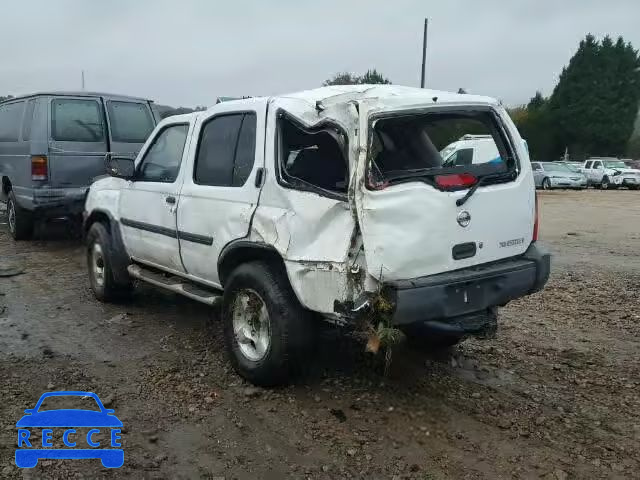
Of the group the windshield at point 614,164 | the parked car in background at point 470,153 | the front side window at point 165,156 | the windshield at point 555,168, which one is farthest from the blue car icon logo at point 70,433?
the windshield at point 614,164

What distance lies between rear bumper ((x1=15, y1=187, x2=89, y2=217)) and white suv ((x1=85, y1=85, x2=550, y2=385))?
4.40 metres

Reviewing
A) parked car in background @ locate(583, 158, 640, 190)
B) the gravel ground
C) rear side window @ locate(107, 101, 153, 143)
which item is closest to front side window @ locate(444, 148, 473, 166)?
the gravel ground

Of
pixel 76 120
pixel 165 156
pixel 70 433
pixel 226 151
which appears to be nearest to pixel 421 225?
pixel 226 151

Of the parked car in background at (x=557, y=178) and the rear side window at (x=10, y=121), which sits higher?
the rear side window at (x=10, y=121)

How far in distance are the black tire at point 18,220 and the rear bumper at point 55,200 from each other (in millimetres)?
748

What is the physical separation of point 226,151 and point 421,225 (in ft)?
5.67

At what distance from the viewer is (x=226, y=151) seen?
15.0 feet

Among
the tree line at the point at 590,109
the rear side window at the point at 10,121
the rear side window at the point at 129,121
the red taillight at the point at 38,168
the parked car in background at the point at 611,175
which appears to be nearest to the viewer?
the red taillight at the point at 38,168

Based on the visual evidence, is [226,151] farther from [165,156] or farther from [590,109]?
[590,109]

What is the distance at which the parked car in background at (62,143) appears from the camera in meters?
8.68

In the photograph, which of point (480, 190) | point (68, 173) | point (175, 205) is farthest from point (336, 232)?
point (68, 173)

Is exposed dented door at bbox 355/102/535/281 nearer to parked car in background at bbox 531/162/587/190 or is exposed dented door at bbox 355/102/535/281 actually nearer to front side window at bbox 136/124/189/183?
front side window at bbox 136/124/189/183

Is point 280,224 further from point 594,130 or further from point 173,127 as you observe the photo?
point 594,130

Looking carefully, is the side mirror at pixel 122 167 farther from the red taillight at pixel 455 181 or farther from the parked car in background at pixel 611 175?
the parked car in background at pixel 611 175
